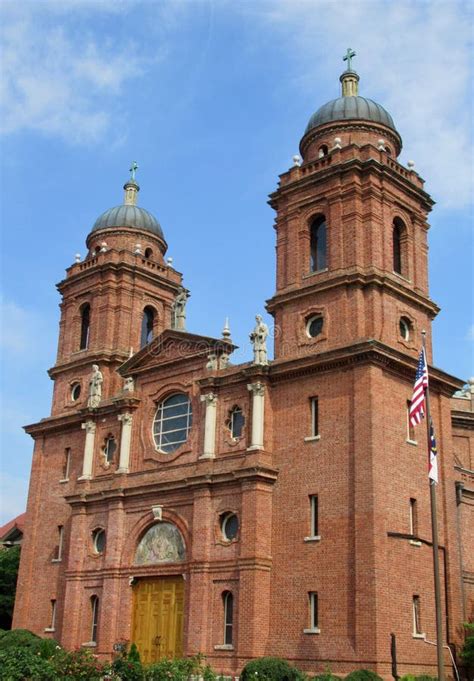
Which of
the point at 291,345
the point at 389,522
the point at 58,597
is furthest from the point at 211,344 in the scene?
the point at 58,597

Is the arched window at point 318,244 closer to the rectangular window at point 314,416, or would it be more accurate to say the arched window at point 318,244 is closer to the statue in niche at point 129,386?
the rectangular window at point 314,416

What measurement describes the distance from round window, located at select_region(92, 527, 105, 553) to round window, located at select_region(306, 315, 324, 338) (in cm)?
1346

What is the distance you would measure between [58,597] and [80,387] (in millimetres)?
10366

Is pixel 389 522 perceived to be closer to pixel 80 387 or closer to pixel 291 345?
pixel 291 345

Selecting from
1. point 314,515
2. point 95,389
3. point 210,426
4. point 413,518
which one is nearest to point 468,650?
point 413,518

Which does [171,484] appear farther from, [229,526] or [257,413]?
[257,413]

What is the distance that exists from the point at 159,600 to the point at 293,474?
8.29m

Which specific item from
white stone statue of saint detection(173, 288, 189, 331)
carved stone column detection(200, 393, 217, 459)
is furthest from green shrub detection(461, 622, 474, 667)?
white stone statue of saint detection(173, 288, 189, 331)

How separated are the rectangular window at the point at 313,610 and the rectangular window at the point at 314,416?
5648mm

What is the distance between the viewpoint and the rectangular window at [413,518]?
104 ft

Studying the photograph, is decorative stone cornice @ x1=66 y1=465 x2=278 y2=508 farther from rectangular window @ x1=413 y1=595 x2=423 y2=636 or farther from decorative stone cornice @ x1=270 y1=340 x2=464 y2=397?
rectangular window @ x1=413 y1=595 x2=423 y2=636

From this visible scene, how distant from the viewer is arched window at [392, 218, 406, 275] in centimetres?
3659

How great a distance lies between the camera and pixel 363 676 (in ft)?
89.7

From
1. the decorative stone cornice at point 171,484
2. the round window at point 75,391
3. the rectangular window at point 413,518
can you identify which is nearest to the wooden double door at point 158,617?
the decorative stone cornice at point 171,484
